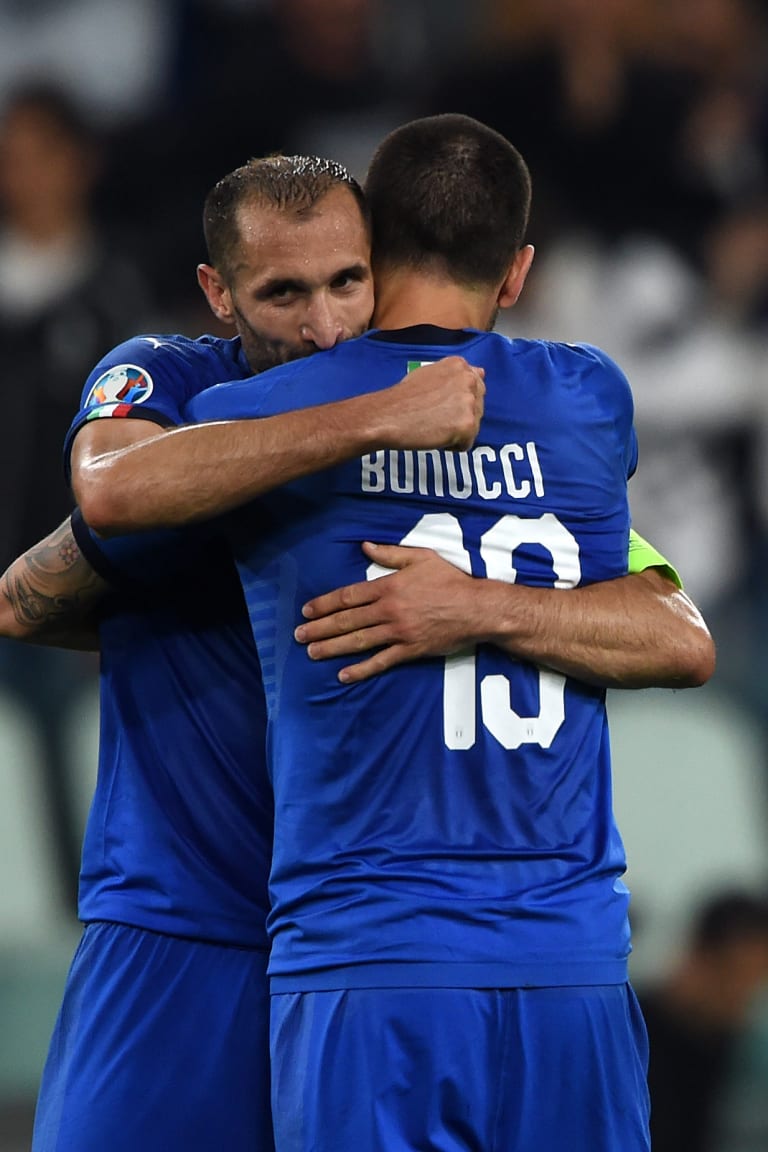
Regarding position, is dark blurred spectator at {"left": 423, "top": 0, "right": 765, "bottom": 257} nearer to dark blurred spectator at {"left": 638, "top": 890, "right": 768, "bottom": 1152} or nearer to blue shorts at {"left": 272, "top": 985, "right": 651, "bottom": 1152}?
dark blurred spectator at {"left": 638, "top": 890, "right": 768, "bottom": 1152}

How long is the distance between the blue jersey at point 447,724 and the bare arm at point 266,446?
12cm

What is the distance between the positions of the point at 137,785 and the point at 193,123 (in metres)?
5.75

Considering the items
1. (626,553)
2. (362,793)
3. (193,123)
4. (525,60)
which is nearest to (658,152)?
(525,60)

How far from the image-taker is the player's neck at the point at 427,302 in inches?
111

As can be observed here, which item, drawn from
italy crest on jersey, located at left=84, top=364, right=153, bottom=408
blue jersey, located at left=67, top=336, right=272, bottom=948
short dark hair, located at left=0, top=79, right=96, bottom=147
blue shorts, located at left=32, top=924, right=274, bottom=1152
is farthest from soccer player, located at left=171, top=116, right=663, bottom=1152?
short dark hair, located at left=0, top=79, right=96, bottom=147

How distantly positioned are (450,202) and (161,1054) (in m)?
1.51

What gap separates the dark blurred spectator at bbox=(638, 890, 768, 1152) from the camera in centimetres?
698

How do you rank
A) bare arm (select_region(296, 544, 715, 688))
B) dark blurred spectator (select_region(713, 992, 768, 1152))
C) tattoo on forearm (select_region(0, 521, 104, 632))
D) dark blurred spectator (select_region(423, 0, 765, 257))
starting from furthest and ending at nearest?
dark blurred spectator (select_region(423, 0, 765, 257)) < dark blurred spectator (select_region(713, 992, 768, 1152)) < tattoo on forearm (select_region(0, 521, 104, 632)) < bare arm (select_region(296, 544, 715, 688))

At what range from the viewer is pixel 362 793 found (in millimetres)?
2594

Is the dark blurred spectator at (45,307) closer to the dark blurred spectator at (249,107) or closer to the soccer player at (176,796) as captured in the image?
the dark blurred spectator at (249,107)

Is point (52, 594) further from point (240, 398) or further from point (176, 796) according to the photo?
point (240, 398)

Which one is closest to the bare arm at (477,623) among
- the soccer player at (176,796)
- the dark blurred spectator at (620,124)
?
the soccer player at (176,796)

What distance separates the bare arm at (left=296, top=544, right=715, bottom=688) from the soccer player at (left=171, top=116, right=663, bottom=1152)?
35 mm

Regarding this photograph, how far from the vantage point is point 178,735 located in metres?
3.05
